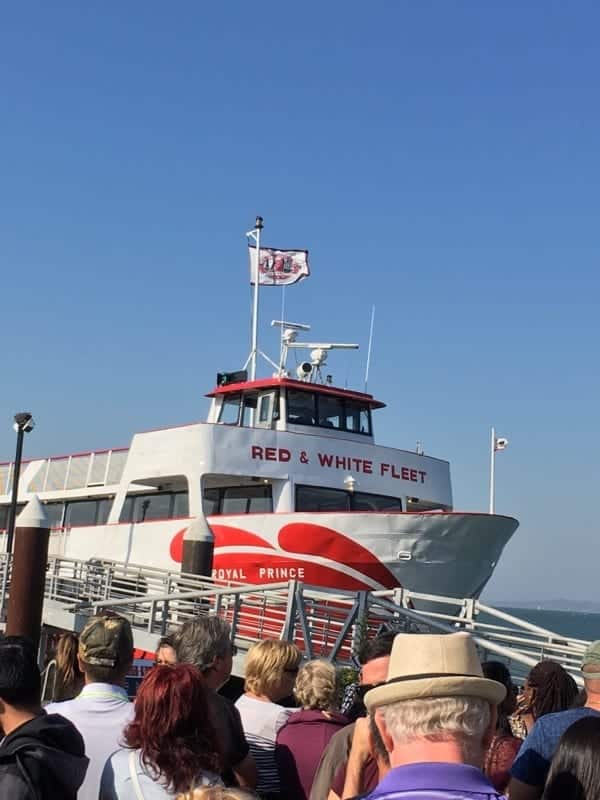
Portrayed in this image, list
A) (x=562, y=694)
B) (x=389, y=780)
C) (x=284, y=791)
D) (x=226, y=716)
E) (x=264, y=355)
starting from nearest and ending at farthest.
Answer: (x=389, y=780) < (x=226, y=716) < (x=284, y=791) < (x=562, y=694) < (x=264, y=355)

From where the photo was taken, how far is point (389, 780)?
2.11 meters

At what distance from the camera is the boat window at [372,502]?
17.6 metres

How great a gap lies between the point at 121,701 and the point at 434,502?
1536cm

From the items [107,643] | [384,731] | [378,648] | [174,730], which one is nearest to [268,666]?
[378,648]

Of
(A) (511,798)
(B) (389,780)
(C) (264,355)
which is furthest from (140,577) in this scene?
(B) (389,780)

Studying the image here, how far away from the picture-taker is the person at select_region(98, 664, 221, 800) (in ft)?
9.93

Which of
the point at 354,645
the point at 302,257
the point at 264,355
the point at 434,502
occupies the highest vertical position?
the point at 302,257

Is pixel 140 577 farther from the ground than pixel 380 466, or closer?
closer

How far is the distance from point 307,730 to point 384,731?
2.08 meters

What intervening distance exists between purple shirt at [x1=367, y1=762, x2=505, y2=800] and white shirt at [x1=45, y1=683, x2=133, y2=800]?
1.59 m

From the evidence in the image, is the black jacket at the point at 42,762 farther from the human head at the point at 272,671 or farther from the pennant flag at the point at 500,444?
the pennant flag at the point at 500,444

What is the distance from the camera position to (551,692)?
474cm

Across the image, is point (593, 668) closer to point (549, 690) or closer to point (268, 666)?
point (549, 690)

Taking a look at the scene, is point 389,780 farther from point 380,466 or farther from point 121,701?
point 380,466
